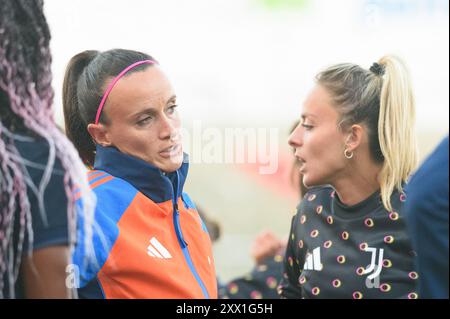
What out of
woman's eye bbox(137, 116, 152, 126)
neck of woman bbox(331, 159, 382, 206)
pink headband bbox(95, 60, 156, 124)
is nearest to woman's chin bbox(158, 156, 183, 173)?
woman's eye bbox(137, 116, 152, 126)

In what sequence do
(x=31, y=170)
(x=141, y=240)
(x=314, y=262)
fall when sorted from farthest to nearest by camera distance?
(x=314, y=262) < (x=141, y=240) < (x=31, y=170)

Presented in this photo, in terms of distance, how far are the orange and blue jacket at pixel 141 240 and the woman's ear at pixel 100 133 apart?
0.03 meters

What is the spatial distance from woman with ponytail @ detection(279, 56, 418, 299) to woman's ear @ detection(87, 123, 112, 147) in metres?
0.65

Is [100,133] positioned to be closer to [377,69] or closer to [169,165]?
[169,165]

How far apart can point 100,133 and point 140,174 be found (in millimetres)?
198

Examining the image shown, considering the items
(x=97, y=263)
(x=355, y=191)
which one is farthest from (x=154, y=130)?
(x=355, y=191)

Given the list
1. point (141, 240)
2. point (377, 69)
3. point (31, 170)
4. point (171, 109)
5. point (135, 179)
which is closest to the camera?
point (31, 170)

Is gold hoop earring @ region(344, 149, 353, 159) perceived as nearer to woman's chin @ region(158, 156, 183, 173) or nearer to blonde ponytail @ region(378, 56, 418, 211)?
blonde ponytail @ region(378, 56, 418, 211)

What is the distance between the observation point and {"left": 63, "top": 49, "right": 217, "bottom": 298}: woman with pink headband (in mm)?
1993

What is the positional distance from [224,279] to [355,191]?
2.54 m

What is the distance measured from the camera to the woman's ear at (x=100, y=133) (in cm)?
225

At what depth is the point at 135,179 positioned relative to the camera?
2.15 meters

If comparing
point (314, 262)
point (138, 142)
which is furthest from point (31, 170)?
point (314, 262)
